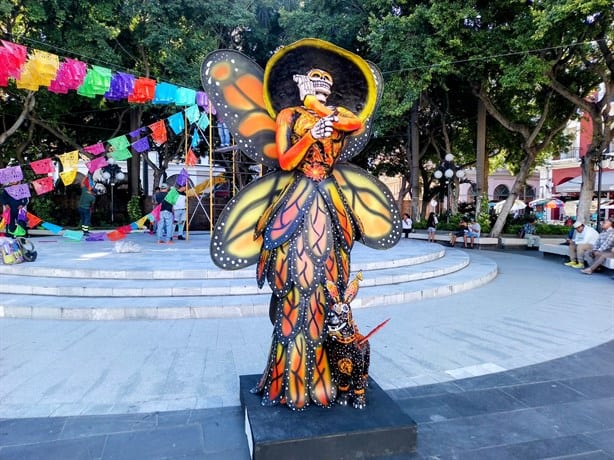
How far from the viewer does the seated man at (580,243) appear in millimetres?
10477

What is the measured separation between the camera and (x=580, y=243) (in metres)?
10.8

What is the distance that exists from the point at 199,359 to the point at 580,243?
10.4m

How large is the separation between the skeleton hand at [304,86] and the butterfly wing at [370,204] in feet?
1.93

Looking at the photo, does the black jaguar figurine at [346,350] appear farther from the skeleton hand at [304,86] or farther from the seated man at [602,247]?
the seated man at [602,247]

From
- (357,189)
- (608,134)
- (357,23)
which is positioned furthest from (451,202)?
(357,189)

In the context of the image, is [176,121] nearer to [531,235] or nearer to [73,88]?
[73,88]

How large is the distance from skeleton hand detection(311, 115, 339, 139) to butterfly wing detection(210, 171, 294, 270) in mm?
474

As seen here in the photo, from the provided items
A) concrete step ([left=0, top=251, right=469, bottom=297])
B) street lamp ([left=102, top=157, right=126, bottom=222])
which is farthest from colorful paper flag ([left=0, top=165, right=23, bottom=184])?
street lamp ([left=102, top=157, right=126, bottom=222])

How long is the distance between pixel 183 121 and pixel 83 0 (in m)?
4.98

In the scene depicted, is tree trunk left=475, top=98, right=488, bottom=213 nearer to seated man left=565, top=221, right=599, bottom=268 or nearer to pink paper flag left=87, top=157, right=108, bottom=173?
seated man left=565, top=221, right=599, bottom=268

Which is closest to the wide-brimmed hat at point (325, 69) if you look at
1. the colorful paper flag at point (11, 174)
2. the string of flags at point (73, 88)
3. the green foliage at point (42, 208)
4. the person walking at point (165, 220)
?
the string of flags at point (73, 88)

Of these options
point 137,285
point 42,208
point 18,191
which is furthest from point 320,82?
point 42,208

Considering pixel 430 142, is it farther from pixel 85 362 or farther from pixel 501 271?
pixel 85 362

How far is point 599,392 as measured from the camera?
3.63 metres
